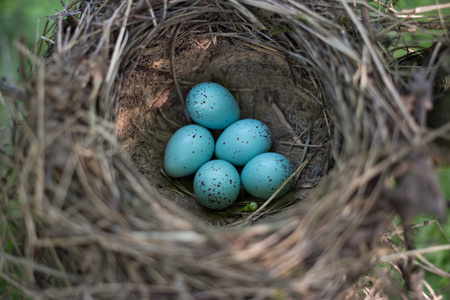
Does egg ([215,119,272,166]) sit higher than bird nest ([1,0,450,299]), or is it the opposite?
bird nest ([1,0,450,299])

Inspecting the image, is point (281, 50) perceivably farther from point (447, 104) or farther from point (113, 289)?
point (113, 289)

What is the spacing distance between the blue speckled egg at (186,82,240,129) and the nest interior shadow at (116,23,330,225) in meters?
0.10

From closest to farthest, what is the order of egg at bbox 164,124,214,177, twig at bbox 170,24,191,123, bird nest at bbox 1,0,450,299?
bird nest at bbox 1,0,450,299 < twig at bbox 170,24,191,123 < egg at bbox 164,124,214,177

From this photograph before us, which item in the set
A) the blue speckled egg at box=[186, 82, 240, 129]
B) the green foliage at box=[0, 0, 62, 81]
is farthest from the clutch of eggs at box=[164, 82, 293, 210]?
the green foliage at box=[0, 0, 62, 81]

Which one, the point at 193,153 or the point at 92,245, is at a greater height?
the point at 92,245

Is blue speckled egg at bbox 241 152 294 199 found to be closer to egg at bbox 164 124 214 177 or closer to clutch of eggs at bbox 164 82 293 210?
clutch of eggs at bbox 164 82 293 210

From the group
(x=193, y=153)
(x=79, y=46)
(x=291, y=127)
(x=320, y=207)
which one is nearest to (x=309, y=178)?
(x=291, y=127)

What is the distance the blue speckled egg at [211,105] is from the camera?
1642 mm

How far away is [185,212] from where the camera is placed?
104cm

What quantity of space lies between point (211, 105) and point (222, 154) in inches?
8.6

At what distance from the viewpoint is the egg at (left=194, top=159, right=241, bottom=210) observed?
5.03 feet

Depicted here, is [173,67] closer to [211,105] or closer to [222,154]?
[211,105]

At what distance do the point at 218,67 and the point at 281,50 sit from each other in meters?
0.35

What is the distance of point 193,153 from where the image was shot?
1.61 meters
